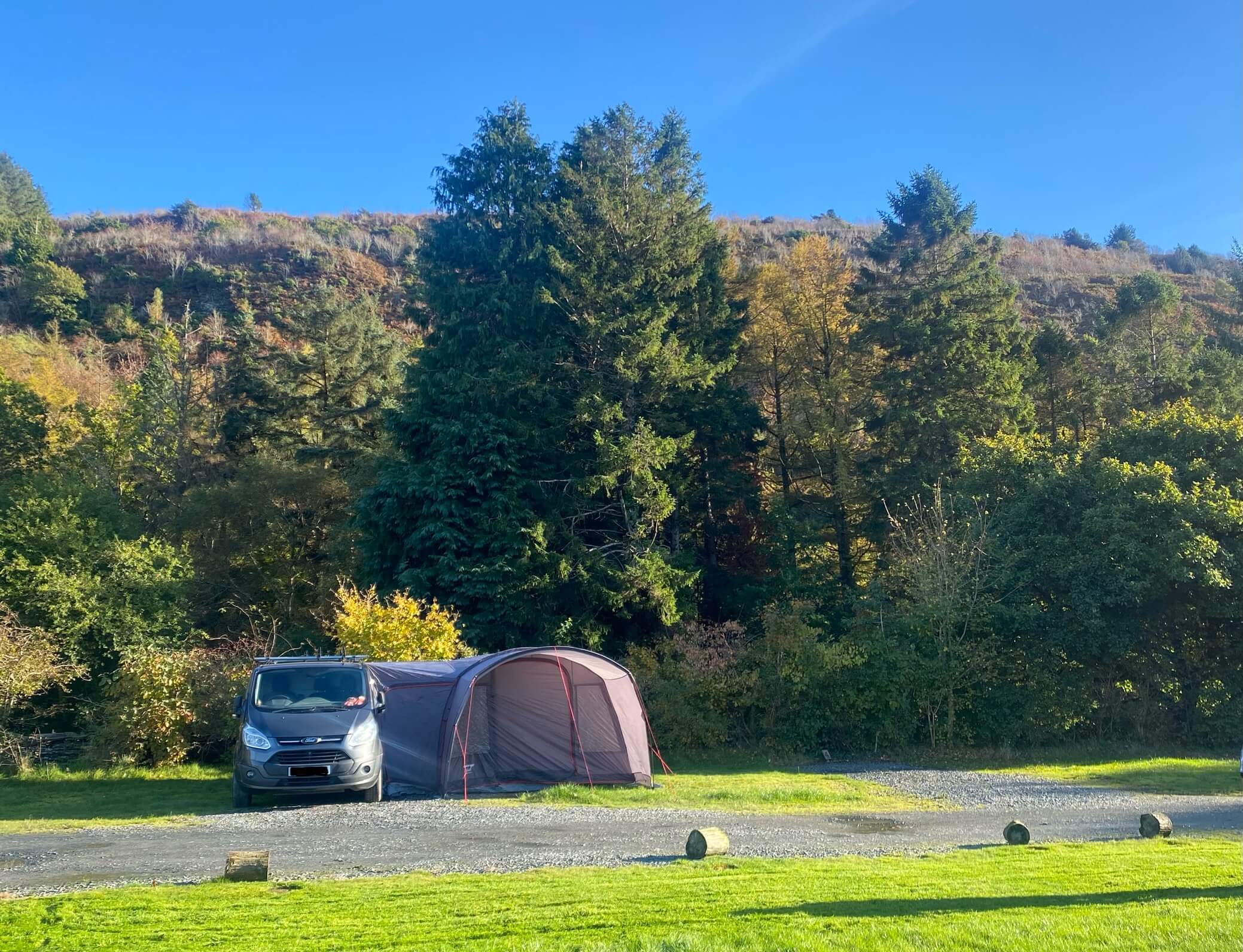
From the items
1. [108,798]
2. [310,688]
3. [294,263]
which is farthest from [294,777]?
[294,263]

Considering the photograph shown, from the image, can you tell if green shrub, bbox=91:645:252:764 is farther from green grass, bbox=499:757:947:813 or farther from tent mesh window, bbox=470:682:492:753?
green grass, bbox=499:757:947:813

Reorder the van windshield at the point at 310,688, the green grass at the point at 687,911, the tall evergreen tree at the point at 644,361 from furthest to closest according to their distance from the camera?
1. the tall evergreen tree at the point at 644,361
2. the van windshield at the point at 310,688
3. the green grass at the point at 687,911

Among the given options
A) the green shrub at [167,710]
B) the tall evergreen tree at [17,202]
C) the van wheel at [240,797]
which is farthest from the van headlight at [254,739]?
the tall evergreen tree at [17,202]

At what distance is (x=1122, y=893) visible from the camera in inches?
279

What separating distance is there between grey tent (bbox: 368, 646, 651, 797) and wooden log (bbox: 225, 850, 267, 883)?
6.98m

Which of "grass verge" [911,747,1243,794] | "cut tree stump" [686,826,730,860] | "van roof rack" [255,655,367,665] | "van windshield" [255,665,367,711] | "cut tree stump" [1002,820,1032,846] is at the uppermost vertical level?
"van roof rack" [255,655,367,665]

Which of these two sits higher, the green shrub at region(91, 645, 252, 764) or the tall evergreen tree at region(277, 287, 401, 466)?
the tall evergreen tree at region(277, 287, 401, 466)

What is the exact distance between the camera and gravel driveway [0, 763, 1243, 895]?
336 inches

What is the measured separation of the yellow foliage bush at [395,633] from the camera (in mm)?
18000

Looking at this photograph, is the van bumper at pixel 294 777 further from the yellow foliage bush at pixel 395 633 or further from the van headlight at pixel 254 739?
the yellow foliage bush at pixel 395 633

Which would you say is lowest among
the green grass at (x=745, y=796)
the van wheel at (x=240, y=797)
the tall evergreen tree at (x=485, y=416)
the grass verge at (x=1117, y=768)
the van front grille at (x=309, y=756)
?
the grass verge at (x=1117, y=768)

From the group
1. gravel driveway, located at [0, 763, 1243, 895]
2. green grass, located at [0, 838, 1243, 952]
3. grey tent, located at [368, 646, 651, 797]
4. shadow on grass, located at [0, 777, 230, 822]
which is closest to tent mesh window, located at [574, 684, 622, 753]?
grey tent, located at [368, 646, 651, 797]

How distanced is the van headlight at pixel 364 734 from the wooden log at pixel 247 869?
459 cm

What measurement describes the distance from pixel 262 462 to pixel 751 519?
57.9ft
